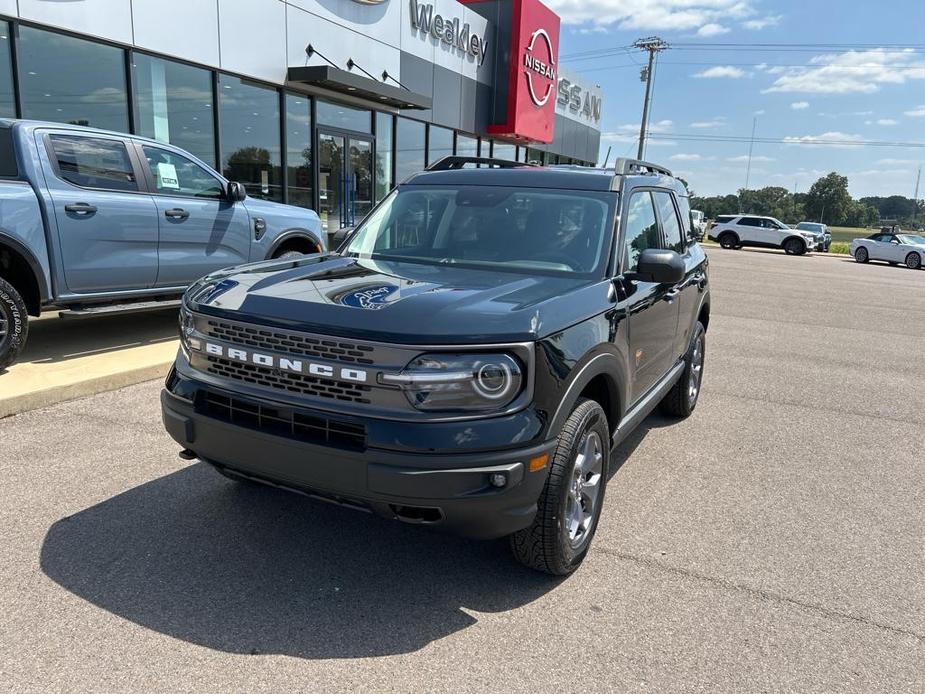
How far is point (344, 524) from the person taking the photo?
3596 millimetres

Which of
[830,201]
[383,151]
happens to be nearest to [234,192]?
[383,151]

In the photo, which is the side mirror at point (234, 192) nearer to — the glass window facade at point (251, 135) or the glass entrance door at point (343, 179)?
the glass window facade at point (251, 135)

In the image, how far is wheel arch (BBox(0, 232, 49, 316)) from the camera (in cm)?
554

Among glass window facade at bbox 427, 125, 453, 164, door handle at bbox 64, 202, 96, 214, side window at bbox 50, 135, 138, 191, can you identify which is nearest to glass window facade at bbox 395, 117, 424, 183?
glass window facade at bbox 427, 125, 453, 164

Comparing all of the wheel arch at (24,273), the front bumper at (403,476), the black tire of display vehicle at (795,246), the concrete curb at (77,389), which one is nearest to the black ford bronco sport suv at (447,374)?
the front bumper at (403,476)

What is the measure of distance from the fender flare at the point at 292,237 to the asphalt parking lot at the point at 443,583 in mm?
3017

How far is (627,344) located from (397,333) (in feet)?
4.82

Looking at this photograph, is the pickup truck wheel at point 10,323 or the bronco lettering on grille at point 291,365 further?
the pickup truck wheel at point 10,323

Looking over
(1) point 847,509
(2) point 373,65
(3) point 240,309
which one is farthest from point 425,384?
(2) point 373,65

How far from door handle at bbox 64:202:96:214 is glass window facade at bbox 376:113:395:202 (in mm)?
11185

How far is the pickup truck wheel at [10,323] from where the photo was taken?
17.6ft

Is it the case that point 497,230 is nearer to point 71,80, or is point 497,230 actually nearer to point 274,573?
point 274,573

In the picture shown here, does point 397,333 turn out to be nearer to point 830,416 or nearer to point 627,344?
point 627,344

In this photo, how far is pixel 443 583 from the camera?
10.2ft
